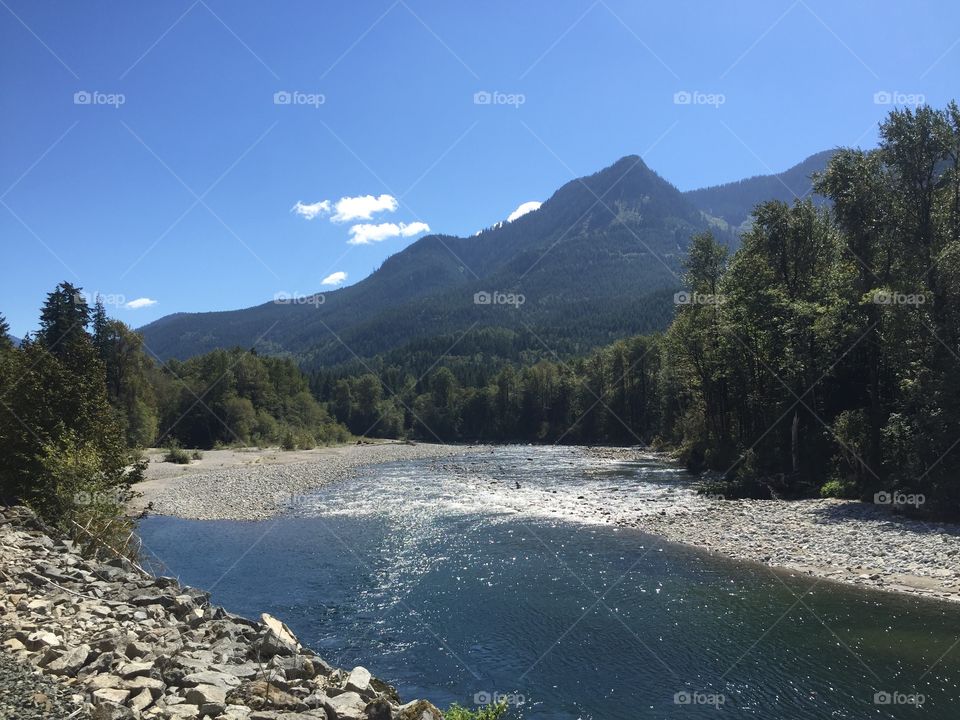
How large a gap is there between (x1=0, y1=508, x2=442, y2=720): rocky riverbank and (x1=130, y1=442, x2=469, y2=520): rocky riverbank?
1318 cm

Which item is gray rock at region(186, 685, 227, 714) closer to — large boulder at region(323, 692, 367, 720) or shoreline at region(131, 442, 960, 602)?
large boulder at region(323, 692, 367, 720)

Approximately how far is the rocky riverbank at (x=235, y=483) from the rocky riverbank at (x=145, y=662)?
13176 millimetres

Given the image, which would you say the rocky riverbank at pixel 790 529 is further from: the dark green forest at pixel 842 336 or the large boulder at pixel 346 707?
the large boulder at pixel 346 707

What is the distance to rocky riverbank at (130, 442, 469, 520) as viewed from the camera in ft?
119

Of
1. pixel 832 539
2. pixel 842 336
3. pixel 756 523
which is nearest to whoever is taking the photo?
pixel 832 539

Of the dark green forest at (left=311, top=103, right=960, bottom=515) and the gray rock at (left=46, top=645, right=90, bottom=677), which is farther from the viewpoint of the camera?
the dark green forest at (left=311, top=103, right=960, bottom=515)

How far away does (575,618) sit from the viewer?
17.4 m

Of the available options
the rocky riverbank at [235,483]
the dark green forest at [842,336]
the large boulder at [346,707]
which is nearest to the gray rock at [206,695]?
the large boulder at [346,707]

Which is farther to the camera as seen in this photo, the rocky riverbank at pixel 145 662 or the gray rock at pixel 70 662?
the gray rock at pixel 70 662

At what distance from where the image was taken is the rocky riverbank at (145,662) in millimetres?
7852

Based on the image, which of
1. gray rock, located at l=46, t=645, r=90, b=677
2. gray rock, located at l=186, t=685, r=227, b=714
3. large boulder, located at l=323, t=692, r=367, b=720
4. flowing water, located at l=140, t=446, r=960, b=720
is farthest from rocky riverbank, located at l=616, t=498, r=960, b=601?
gray rock, located at l=46, t=645, r=90, b=677

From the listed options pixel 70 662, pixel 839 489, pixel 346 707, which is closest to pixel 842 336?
pixel 839 489

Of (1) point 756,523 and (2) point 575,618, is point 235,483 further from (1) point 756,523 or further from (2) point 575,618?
(1) point 756,523

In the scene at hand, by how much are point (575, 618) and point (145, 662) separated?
1181 cm
